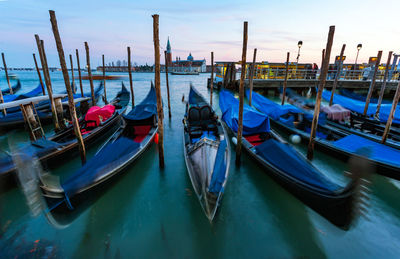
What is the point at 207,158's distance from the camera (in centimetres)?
415

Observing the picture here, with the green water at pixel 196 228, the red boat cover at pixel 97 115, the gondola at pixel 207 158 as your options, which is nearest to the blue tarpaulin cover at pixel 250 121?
the gondola at pixel 207 158

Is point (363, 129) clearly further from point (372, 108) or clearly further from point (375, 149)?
point (375, 149)

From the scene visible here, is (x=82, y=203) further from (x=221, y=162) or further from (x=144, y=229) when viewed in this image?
(x=221, y=162)

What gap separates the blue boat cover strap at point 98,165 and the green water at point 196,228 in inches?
19.5

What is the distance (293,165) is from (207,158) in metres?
1.87

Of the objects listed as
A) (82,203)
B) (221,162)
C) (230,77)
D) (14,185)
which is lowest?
(14,185)

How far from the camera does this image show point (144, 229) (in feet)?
11.8

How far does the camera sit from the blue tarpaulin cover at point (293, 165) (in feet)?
9.96

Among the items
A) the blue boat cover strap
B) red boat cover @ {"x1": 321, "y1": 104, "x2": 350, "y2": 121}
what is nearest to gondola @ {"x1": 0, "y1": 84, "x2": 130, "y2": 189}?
the blue boat cover strap

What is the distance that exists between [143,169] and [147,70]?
12378cm

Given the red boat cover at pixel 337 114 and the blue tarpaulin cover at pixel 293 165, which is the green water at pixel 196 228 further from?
the red boat cover at pixel 337 114

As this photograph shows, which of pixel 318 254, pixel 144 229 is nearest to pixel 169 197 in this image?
pixel 144 229

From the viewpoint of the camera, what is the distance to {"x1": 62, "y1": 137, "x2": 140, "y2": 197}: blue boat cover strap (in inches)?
120

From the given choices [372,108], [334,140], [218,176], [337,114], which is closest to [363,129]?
[337,114]
